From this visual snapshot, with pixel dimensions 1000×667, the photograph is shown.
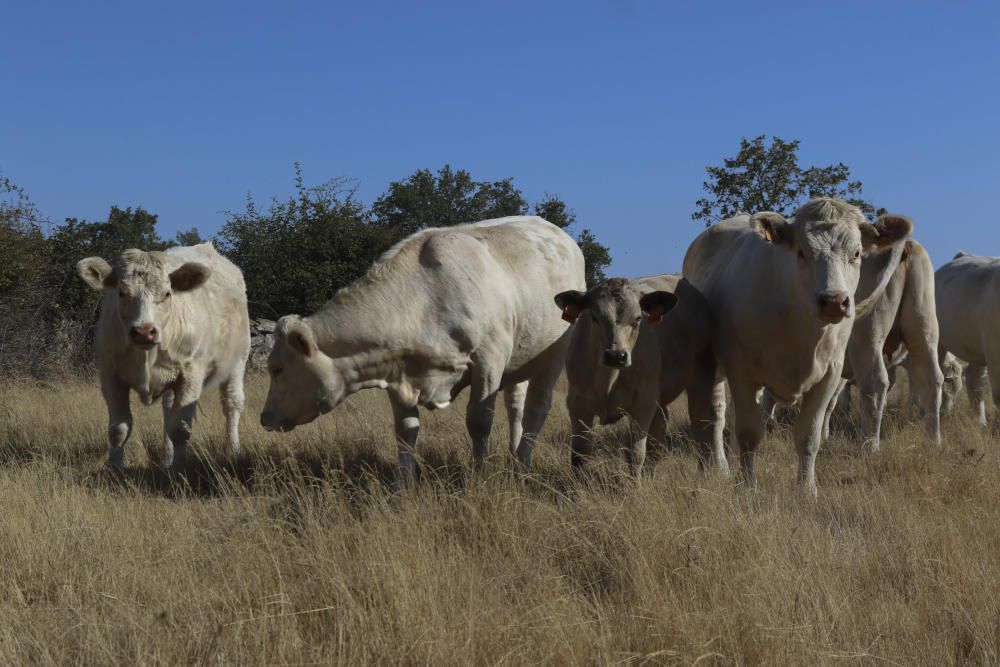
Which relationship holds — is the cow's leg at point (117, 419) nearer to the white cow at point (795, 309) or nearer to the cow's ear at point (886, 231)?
the white cow at point (795, 309)

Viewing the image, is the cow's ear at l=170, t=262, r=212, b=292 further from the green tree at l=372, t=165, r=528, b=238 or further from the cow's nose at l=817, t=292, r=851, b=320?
the green tree at l=372, t=165, r=528, b=238

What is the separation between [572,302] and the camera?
22.3 feet

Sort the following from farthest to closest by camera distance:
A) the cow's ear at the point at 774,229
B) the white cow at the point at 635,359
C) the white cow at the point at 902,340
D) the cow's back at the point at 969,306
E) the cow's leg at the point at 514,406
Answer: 1. the cow's back at the point at 969,306
2. the cow's leg at the point at 514,406
3. the white cow at the point at 902,340
4. the cow's ear at the point at 774,229
5. the white cow at the point at 635,359

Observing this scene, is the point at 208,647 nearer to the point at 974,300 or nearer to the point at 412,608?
the point at 412,608

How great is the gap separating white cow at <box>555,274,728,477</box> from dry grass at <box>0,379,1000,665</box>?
38 cm

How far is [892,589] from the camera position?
16.0 ft

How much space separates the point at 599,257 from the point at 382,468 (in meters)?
22.4

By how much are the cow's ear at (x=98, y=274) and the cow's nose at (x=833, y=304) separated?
5475mm

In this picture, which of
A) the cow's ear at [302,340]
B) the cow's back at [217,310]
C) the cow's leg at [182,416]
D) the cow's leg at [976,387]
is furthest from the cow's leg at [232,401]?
the cow's leg at [976,387]

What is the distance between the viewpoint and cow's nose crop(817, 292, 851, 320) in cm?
609

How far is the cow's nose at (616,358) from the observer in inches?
247

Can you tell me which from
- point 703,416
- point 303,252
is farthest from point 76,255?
point 703,416

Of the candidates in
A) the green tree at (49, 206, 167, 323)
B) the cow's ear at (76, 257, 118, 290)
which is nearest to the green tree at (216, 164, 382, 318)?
the green tree at (49, 206, 167, 323)

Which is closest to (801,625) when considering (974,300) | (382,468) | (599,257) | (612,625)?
(612,625)
